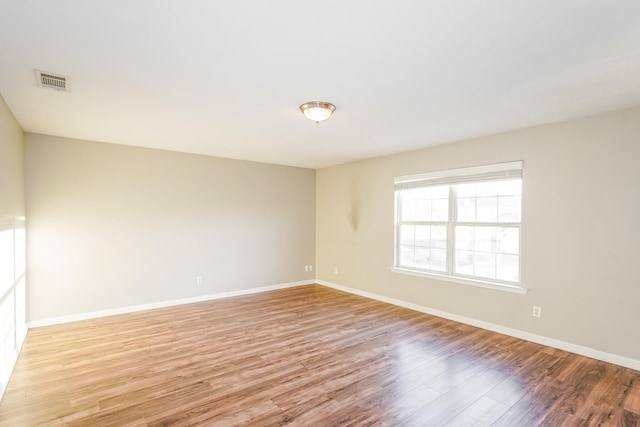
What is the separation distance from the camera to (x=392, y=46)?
79.5 inches

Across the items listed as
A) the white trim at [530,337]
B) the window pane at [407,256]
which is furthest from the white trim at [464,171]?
the white trim at [530,337]

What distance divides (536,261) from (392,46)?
3.10 meters

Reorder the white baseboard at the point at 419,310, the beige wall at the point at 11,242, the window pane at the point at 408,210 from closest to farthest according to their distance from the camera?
the beige wall at the point at 11,242 → the white baseboard at the point at 419,310 → the window pane at the point at 408,210

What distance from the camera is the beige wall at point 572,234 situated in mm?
3068

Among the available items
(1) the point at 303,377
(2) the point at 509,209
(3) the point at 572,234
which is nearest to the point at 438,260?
(2) the point at 509,209

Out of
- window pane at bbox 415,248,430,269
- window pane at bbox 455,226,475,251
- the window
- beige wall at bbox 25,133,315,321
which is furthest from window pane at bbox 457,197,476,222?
beige wall at bbox 25,133,315,321

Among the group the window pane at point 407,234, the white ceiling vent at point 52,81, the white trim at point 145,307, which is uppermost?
the white ceiling vent at point 52,81

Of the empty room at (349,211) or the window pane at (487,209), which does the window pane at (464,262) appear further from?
the window pane at (487,209)

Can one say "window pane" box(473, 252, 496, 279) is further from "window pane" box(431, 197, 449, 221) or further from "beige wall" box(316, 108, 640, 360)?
"window pane" box(431, 197, 449, 221)

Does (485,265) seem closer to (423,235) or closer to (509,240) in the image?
(509,240)

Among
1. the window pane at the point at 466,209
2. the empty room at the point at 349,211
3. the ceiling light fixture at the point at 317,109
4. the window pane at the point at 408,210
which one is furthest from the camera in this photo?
the window pane at the point at 408,210

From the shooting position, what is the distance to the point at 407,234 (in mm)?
5160

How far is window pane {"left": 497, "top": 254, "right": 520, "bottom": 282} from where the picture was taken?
12.7 ft

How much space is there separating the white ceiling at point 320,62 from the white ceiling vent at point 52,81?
0.26ft
